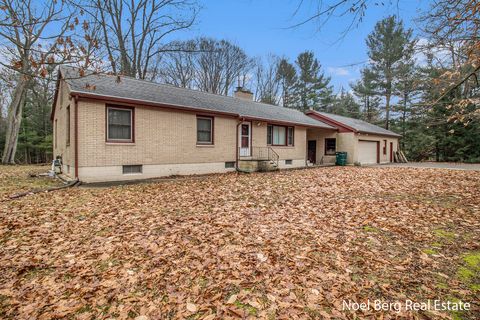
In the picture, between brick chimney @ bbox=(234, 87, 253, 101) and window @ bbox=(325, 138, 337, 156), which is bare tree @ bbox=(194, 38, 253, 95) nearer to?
brick chimney @ bbox=(234, 87, 253, 101)

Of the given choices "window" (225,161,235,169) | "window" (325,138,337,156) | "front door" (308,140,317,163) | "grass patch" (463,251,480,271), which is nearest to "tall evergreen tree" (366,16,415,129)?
"window" (325,138,337,156)

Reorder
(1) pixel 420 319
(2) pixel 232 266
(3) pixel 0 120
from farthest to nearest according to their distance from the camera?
(3) pixel 0 120
(2) pixel 232 266
(1) pixel 420 319

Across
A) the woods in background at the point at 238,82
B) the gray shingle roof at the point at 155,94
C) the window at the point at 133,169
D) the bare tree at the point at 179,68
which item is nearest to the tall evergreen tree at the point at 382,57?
the woods in background at the point at 238,82

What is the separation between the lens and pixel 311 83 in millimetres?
37469

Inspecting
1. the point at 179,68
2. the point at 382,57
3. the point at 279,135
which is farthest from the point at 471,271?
the point at 382,57

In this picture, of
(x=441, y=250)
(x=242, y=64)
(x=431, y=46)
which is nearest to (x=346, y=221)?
(x=441, y=250)

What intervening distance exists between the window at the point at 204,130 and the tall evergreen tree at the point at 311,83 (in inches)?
1044

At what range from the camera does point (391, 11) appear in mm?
3141

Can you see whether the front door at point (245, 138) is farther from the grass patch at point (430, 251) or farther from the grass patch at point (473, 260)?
the grass patch at point (473, 260)

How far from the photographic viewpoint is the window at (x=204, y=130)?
13.6 metres

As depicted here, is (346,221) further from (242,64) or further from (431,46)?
(242,64)

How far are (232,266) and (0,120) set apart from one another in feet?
113

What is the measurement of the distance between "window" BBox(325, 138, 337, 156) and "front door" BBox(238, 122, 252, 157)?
9.82 metres

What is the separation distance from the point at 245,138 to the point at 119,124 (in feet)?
24.1
